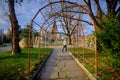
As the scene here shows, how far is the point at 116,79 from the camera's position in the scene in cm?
1142

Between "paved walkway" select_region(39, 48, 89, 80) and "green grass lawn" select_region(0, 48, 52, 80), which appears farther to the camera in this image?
"paved walkway" select_region(39, 48, 89, 80)

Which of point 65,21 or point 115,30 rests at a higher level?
point 65,21

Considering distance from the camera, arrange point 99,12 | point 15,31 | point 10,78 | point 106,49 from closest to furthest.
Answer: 1. point 106,49
2. point 10,78
3. point 99,12
4. point 15,31

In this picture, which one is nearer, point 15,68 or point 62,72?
point 62,72

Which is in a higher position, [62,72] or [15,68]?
[15,68]

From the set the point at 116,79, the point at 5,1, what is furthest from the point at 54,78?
the point at 5,1

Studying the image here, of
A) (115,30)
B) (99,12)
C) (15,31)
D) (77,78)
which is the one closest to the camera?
(115,30)

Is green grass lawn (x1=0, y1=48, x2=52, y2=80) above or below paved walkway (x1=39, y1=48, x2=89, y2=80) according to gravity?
above

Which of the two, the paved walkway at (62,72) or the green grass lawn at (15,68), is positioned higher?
the green grass lawn at (15,68)

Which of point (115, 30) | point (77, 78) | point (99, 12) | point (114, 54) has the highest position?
point (99, 12)

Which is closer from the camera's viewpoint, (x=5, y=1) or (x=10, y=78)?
(x=10, y=78)

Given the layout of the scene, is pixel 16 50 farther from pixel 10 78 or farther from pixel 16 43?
pixel 10 78

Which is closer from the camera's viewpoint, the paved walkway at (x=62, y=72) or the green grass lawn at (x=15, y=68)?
the green grass lawn at (x=15, y=68)

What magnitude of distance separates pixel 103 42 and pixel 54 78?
4.01 m
